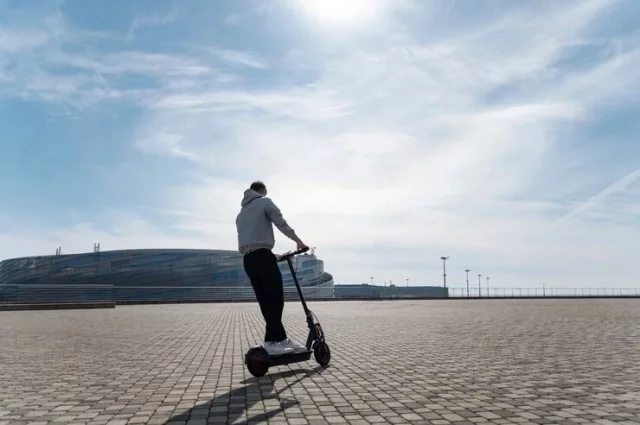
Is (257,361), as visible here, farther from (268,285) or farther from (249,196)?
(249,196)

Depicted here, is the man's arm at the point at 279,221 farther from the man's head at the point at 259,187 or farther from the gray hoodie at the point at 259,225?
the man's head at the point at 259,187

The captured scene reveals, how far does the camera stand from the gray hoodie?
6.06 metres

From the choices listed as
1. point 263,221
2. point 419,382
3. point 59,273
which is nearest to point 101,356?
point 263,221

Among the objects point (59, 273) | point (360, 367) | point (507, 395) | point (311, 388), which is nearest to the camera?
point (507, 395)

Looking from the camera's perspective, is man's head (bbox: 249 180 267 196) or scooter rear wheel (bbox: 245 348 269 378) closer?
scooter rear wheel (bbox: 245 348 269 378)

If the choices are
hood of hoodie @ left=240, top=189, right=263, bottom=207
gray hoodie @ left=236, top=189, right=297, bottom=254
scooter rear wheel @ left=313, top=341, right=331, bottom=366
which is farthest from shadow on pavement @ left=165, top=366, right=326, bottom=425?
hood of hoodie @ left=240, top=189, right=263, bottom=207

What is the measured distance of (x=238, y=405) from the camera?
177 inches

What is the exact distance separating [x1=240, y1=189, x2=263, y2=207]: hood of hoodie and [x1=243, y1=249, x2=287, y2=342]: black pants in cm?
60

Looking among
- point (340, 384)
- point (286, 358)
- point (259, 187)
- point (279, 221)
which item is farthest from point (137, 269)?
point (340, 384)

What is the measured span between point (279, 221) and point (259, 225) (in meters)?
0.23

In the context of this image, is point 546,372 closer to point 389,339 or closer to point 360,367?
point 360,367

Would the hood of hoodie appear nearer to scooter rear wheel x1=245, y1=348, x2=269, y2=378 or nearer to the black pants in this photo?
the black pants

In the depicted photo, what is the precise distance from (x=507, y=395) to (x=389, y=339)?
559cm

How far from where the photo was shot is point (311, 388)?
17.3 feet
